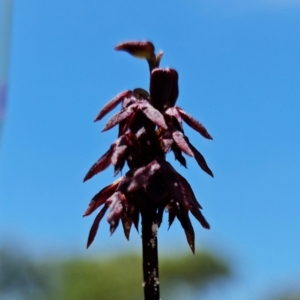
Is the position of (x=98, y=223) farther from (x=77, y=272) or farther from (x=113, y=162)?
(x=77, y=272)

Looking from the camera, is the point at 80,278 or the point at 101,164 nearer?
the point at 101,164

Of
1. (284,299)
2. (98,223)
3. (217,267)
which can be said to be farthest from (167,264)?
(98,223)

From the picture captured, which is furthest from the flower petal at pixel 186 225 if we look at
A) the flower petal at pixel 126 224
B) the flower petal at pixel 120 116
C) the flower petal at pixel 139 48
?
the flower petal at pixel 139 48

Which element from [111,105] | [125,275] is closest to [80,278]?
[125,275]

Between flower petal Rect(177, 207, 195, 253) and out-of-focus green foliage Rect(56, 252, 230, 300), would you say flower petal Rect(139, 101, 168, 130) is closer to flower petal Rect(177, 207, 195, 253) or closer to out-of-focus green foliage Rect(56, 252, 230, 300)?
flower petal Rect(177, 207, 195, 253)

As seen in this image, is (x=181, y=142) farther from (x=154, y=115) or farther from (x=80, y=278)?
(x=80, y=278)

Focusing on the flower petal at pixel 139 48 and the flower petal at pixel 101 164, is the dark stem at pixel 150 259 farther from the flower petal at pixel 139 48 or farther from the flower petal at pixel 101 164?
the flower petal at pixel 139 48
